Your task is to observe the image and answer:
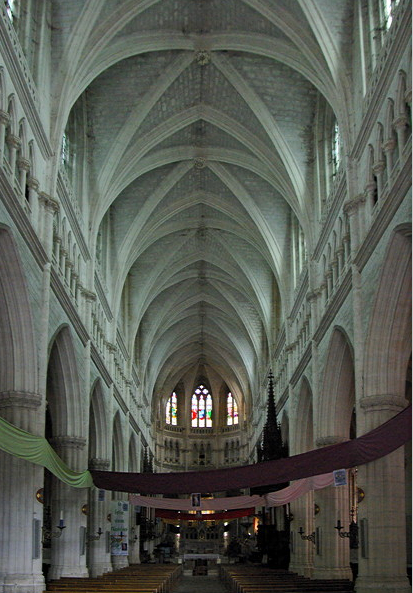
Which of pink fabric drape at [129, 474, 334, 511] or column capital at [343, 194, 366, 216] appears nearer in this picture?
column capital at [343, 194, 366, 216]

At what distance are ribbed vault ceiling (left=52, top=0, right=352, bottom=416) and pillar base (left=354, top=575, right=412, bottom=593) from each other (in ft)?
43.5

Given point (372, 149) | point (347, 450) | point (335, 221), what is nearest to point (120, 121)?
point (335, 221)

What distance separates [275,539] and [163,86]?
75.0ft

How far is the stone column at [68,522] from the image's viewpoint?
27.6m

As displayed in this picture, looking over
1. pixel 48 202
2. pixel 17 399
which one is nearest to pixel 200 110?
pixel 48 202

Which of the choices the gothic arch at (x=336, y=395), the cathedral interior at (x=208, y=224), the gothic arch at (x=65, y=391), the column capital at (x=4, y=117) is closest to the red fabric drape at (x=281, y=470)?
the cathedral interior at (x=208, y=224)

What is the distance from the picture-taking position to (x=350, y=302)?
951 inches

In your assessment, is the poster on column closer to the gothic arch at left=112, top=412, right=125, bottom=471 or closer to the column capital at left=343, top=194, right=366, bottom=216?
the gothic arch at left=112, top=412, right=125, bottom=471

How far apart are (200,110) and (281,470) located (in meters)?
17.5

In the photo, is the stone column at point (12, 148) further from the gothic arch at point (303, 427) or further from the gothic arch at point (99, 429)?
the gothic arch at point (303, 427)

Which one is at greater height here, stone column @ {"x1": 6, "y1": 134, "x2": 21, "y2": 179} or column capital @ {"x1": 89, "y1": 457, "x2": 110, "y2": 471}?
stone column @ {"x1": 6, "y1": 134, "x2": 21, "y2": 179}

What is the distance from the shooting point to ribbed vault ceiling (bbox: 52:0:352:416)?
25.5 m

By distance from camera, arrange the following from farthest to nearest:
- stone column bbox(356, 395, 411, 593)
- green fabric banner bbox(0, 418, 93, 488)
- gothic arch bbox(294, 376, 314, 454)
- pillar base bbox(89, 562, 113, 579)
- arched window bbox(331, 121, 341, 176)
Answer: gothic arch bbox(294, 376, 314, 454) → pillar base bbox(89, 562, 113, 579) → arched window bbox(331, 121, 341, 176) → stone column bbox(356, 395, 411, 593) → green fabric banner bbox(0, 418, 93, 488)

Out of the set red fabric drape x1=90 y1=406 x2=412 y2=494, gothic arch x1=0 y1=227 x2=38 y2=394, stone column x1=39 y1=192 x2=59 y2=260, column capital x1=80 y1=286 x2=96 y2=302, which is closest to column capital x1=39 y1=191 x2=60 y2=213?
stone column x1=39 y1=192 x2=59 y2=260
